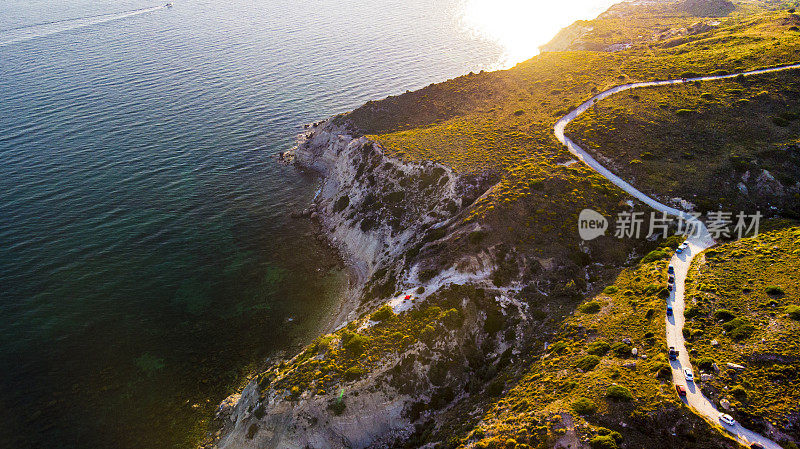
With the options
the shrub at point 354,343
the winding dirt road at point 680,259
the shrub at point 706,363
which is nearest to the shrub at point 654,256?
the winding dirt road at point 680,259

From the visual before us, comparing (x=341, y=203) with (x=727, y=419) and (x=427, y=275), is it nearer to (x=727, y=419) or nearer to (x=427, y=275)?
(x=427, y=275)

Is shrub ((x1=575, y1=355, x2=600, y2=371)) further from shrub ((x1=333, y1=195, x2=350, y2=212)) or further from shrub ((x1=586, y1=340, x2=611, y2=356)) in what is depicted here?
shrub ((x1=333, y1=195, x2=350, y2=212))

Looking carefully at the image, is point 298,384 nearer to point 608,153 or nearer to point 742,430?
point 742,430

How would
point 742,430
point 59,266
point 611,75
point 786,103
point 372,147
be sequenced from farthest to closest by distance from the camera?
point 611,75, point 372,147, point 786,103, point 59,266, point 742,430

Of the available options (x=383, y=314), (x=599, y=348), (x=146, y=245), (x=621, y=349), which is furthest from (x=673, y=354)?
(x=146, y=245)

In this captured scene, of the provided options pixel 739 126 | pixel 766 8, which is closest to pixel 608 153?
pixel 739 126

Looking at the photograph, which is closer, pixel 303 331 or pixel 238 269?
pixel 303 331

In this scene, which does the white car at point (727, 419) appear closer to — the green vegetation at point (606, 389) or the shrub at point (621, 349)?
the green vegetation at point (606, 389)
